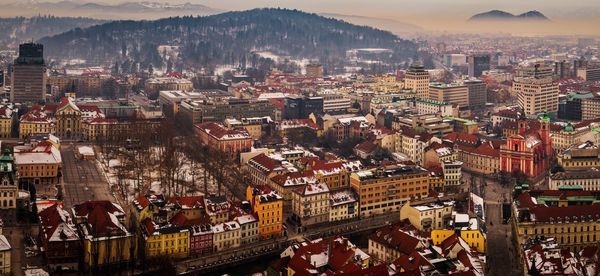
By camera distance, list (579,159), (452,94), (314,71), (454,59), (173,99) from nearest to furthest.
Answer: (579,159), (173,99), (452,94), (314,71), (454,59)

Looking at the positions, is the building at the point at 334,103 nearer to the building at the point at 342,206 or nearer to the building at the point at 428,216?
the building at the point at 342,206

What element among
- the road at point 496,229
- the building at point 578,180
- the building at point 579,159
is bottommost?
the road at point 496,229

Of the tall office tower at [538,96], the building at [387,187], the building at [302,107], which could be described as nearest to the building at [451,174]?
the building at [387,187]

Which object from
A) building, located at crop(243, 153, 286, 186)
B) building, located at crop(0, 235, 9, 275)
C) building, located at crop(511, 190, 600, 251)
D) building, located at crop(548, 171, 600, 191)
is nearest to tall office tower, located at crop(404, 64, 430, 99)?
building, located at crop(243, 153, 286, 186)

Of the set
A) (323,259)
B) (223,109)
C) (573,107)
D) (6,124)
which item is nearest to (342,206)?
(323,259)

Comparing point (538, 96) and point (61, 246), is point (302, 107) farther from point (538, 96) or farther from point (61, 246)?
point (61, 246)

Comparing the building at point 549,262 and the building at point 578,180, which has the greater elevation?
the building at point 578,180

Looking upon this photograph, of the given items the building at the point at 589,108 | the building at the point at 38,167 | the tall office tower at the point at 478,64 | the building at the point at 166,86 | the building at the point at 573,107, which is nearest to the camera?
the building at the point at 38,167
